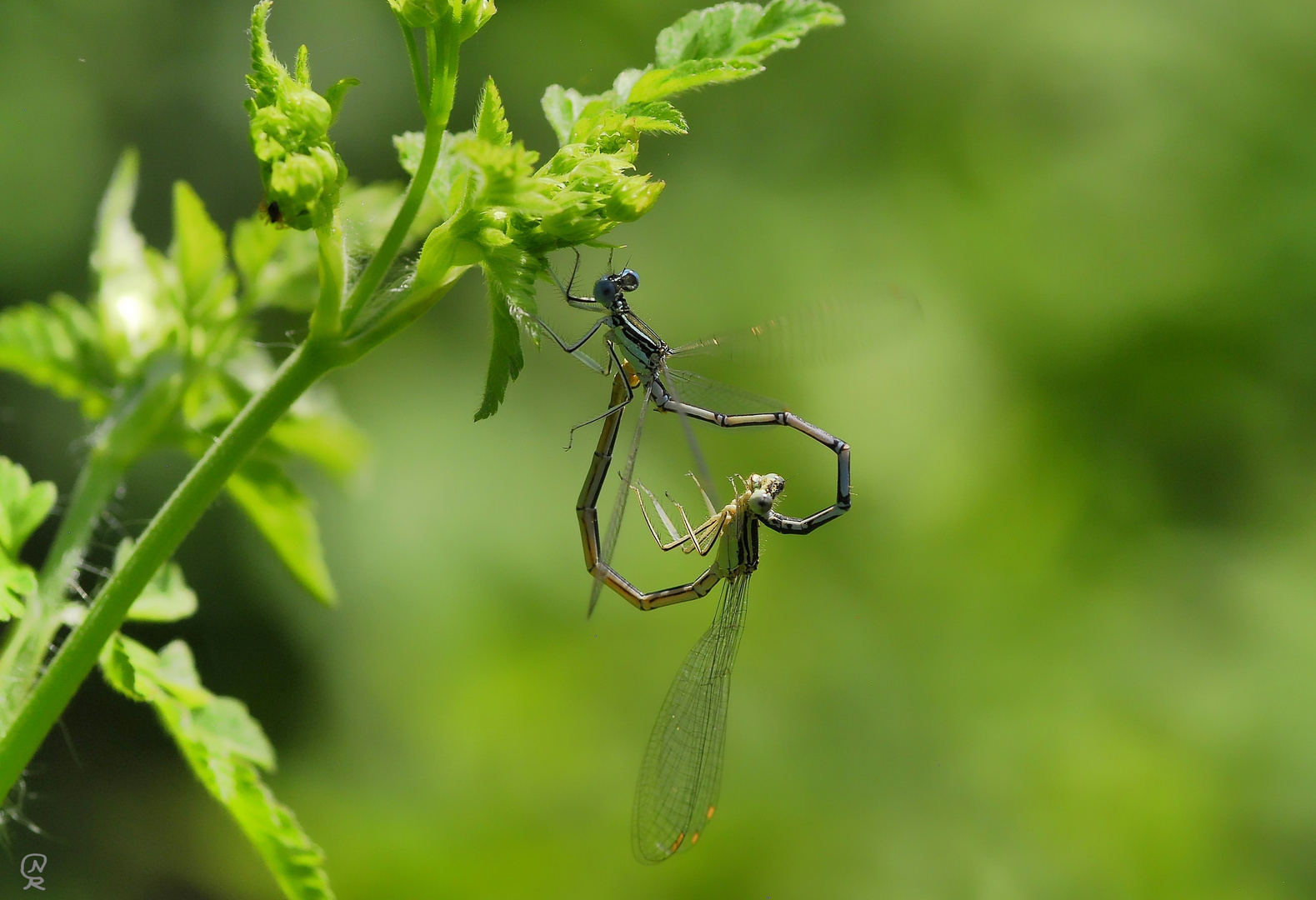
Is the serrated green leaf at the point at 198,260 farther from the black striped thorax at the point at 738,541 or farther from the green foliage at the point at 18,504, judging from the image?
the black striped thorax at the point at 738,541

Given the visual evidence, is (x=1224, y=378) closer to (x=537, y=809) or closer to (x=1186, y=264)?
(x=1186, y=264)

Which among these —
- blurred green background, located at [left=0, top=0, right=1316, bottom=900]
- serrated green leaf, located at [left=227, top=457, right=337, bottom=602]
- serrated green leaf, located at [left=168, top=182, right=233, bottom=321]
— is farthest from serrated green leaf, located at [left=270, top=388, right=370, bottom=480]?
blurred green background, located at [left=0, top=0, right=1316, bottom=900]

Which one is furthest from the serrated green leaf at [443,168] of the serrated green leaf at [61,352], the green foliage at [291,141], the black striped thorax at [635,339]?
the black striped thorax at [635,339]

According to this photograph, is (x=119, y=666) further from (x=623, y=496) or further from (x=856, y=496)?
(x=856, y=496)

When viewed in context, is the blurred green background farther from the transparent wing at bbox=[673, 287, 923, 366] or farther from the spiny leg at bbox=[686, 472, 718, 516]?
the transparent wing at bbox=[673, 287, 923, 366]

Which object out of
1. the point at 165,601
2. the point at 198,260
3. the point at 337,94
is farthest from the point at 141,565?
the point at 198,260

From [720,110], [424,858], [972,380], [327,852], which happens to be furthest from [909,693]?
[720,110]
